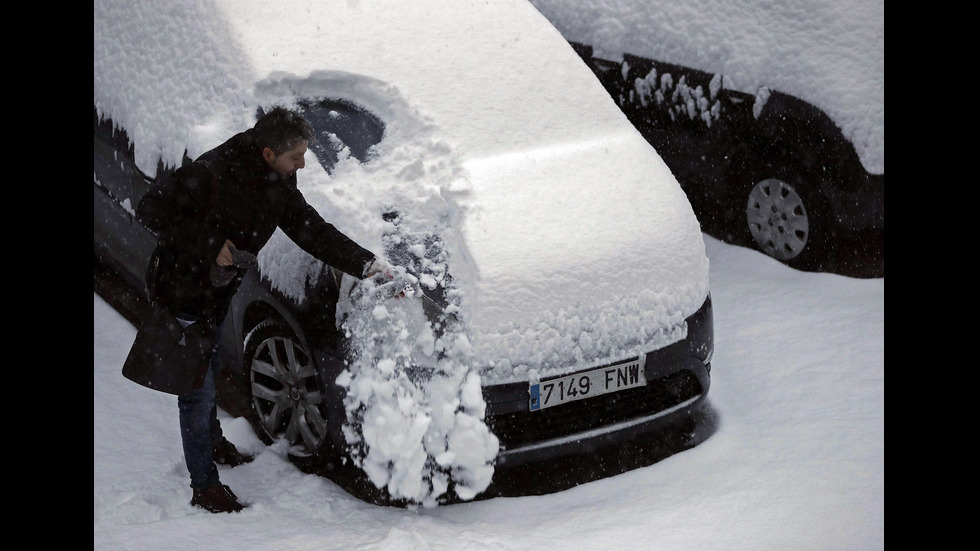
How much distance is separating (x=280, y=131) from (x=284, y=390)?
1.03m

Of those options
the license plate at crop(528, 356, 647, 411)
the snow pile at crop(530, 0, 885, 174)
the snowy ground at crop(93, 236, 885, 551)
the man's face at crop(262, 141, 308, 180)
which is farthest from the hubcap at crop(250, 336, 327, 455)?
the snow pile at crop(530, 0, 885, 174)

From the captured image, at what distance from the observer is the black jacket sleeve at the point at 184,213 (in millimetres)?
3256

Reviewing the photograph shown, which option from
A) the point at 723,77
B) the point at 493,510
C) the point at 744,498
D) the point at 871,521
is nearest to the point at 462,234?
the point at 493,510

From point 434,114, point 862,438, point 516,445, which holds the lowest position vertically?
point 862,438

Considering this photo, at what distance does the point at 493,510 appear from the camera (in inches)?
140

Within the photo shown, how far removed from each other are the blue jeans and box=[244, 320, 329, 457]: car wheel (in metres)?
0.29

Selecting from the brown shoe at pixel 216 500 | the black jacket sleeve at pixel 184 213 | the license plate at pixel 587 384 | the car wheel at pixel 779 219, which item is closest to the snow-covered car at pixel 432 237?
the license plate at pixel 587 384

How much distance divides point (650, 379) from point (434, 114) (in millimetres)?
1359

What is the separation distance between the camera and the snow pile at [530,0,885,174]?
17.3 feet

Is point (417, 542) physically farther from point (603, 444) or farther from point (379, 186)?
point (379, 186)

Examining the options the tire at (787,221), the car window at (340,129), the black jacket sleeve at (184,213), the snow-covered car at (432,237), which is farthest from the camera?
the tire at (787,221)

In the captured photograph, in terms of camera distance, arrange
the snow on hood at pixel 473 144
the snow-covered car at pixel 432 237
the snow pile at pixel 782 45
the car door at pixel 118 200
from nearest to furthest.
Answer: the snow-covered car at pixel 432 237 → the snow on hood at pixel 473 144 → the car door at pixel 118 200 → the snow pile at pixel 782 45

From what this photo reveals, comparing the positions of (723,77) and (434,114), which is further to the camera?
(723,77)

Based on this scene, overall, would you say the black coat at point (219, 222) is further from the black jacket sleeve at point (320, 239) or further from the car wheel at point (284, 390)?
the car wheel at point (284, 390)
